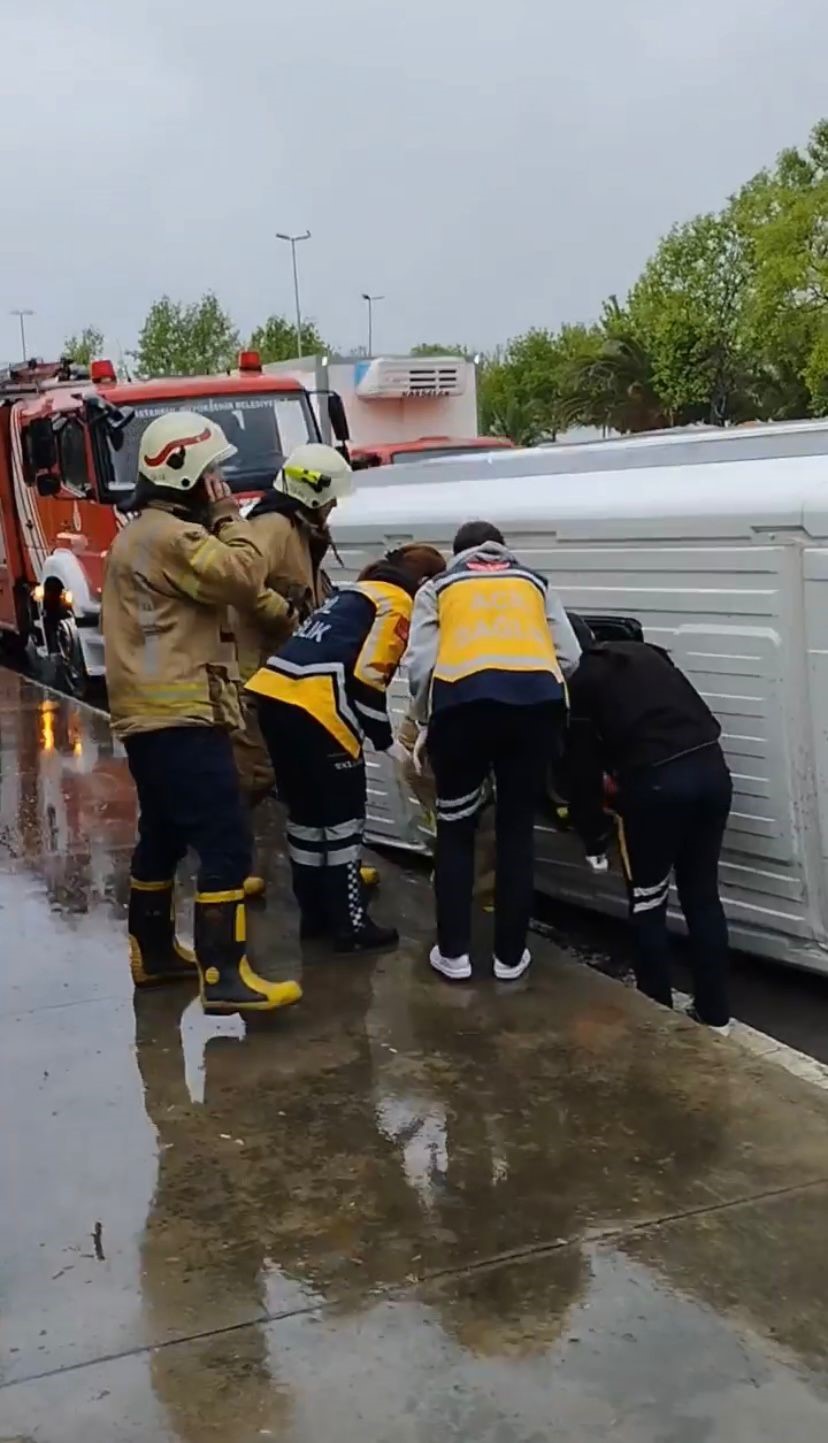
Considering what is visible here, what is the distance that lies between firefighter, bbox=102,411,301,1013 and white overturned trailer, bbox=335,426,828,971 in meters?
1.41

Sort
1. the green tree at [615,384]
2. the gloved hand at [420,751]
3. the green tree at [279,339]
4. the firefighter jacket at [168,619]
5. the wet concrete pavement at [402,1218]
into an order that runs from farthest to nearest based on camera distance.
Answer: the green tree at [279,339], the green tree at [615,384], the gloved hand at [420,751], the firefighter jacket at [168,619], the wet concrete pavement at [402,1218]

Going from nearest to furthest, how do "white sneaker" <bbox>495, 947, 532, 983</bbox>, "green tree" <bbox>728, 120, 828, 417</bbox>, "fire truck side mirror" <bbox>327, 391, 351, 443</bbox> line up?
"white sneaker" <bbox>495, 947, 532, 983</bbox> → "fire truck side mirror" <bbox>327, 391, 351, 443</bbox> → "green tree" <bbox>728, 120, 828, 417</bbox>

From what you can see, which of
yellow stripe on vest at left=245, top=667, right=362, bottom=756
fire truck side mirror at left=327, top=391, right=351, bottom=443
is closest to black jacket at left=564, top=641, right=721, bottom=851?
yellow stripe on vest at left=245, top=667, right=362, bottom=756

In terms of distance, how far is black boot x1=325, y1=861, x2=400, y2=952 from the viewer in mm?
5391

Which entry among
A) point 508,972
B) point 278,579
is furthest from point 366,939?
point 278,579

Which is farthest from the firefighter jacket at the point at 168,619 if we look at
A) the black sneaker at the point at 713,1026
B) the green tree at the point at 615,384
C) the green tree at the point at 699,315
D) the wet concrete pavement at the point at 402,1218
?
the green tree at the point at 615,384

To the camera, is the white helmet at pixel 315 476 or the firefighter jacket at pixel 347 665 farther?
the white helmet at pixel 315 476

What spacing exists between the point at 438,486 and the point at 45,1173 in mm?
4037

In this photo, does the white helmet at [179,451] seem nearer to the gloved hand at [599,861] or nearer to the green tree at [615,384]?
the gloved hand at [599,861]

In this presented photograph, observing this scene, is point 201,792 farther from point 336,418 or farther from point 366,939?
point 336,418

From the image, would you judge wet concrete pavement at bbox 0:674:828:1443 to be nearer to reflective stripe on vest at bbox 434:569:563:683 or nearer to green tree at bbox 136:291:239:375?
reflective stripe on vest at bbox 434:569:563:683

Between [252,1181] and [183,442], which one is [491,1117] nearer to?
[252,1181]

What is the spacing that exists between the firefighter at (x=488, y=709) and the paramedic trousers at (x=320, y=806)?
33 cm

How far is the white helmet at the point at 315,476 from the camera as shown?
596cm
